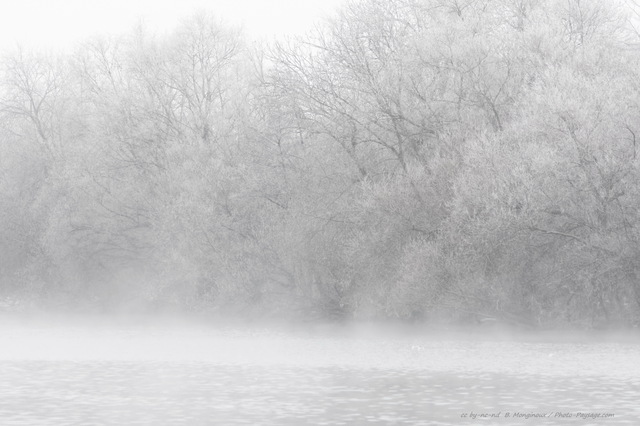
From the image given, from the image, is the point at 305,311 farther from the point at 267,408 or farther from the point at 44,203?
the point at 267,408

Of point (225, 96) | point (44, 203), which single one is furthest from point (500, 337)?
point (44, 203)

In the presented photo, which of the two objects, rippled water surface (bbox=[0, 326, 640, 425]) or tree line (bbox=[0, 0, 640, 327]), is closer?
rippled water surface (bbox=[0, 326, 640, 425])

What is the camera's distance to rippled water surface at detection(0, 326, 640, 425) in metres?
20.3

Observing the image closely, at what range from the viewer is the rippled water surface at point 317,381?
20281 millimetres

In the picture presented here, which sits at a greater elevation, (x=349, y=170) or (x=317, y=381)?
(x=349, y=170)

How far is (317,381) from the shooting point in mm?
25781

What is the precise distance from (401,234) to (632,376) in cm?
1628

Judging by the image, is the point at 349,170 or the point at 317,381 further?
the point at 349,170

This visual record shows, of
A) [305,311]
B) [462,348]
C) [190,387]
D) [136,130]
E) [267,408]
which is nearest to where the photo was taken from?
[267,408]

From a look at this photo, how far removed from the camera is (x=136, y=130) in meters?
56.7

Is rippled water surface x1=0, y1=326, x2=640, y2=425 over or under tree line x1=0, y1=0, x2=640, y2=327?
under

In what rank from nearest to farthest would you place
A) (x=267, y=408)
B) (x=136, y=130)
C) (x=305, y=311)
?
(x=267, y=408) → (x=305, y=311) → (x=136, y=130)

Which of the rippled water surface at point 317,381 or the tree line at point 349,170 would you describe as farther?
the tree line at point 349,170

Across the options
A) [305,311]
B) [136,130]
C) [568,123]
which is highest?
[136,130]
